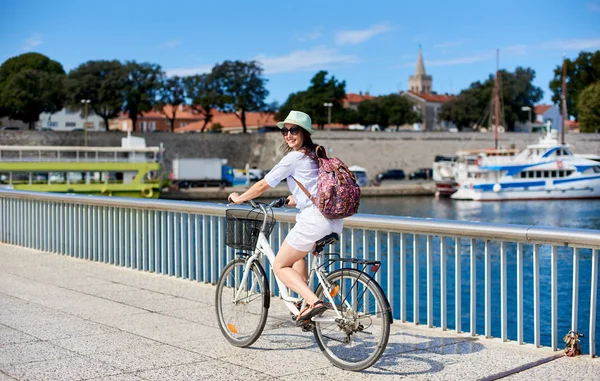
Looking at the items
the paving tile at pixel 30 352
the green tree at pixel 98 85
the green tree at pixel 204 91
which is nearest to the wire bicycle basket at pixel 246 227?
the paving tile at pixel 30 352

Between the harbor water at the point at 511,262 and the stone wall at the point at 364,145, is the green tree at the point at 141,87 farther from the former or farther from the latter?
the harbor water at the point at 511,262

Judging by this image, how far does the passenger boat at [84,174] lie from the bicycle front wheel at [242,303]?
4333 centimetres

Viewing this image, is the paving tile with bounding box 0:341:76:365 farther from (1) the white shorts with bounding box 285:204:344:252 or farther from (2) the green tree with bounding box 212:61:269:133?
(2) the green tree with bounding box 212:61:269:133

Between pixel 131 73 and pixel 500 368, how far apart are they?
76808 millimetres

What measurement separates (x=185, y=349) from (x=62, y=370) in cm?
90

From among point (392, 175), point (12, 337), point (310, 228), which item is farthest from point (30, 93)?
point (310, 228)

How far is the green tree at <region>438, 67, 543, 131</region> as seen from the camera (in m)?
100

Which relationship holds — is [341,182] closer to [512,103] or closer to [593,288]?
[593,288]

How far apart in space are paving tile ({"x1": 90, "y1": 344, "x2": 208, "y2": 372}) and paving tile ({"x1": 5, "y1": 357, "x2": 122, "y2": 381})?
96 millimetres

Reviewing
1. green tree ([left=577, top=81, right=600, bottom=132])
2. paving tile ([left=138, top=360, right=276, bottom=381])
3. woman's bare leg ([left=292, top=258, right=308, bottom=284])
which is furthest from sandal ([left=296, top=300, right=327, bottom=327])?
green tree ([left=577, top=81, right=600, bottom=132])

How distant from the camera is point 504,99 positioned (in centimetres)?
10000

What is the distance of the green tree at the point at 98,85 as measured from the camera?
77.2 meters

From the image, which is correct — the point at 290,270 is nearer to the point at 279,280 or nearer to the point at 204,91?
the point at 279,280

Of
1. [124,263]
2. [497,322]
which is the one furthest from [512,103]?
[124,263]
